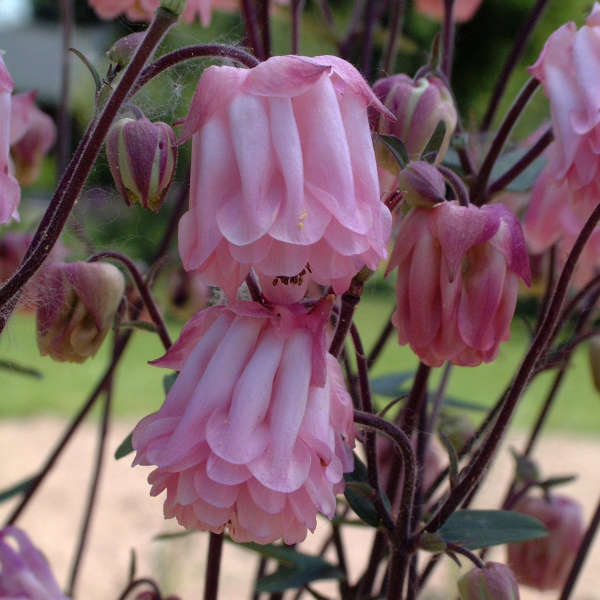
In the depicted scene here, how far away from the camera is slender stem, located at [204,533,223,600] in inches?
18.4

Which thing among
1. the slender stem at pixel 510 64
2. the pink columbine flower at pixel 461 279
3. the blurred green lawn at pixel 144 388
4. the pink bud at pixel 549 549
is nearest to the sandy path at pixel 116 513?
the blurred green lawn at pixel 144 388

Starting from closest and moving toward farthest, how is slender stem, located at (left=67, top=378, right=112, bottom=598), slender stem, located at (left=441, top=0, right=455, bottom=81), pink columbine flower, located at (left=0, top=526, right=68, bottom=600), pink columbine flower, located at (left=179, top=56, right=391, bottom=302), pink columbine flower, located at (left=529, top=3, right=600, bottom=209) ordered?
A: 1. pink columbine flower, located at (left=179, top=56, right=391, bottom=302)
2. pink columbine flower, located at (left=529, top=3, right=600, bottom=209)
3. pink columbine flower, located at (left=0, top=526, right=68, bottom=600)
4. slender stem, located at (left=441, top=0, right=455, bottom=81)
5. slender stem, located at (left=67, top=378, right=112, bottom=598)

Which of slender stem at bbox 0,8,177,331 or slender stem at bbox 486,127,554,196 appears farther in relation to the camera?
slender stem at bbox 486,127,554,196

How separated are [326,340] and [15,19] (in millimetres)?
10134

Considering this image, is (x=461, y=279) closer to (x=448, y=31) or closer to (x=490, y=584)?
(x=490, y=584)

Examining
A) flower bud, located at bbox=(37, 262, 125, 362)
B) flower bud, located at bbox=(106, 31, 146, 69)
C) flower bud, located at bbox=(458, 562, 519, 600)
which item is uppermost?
flower bud, located at bbox=(106, 31, 146, 69)

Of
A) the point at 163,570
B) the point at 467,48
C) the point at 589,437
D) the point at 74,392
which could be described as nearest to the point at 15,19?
the point at 467,48

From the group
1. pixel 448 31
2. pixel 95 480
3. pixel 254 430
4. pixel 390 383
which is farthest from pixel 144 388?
pixel 254 430

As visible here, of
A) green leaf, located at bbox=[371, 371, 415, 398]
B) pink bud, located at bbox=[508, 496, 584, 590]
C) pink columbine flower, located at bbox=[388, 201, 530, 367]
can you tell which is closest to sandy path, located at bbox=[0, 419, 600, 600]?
pink bud, located at bbox=[508, 496, 584, 590]

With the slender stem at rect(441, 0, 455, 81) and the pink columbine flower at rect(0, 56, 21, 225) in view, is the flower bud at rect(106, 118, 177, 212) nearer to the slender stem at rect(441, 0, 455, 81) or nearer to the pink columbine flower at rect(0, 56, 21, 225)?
the pink columbine flower at rect(0, 56, 21, 225)

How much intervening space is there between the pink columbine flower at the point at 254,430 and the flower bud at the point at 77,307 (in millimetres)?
163

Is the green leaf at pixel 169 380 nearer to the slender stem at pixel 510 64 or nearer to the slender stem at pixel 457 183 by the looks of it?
the slender stem at pixel 457 183

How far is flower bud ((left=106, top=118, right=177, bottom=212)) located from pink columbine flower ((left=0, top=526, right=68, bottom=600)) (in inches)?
9.4

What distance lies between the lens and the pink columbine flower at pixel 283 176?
1.00 ft
